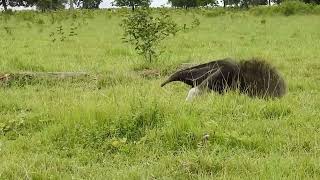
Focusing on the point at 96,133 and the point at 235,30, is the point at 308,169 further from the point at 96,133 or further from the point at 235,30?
the point at 235,30

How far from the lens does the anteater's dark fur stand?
654 centimetres

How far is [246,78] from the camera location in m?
6.60

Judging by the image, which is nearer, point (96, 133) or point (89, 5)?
point (96, 133)

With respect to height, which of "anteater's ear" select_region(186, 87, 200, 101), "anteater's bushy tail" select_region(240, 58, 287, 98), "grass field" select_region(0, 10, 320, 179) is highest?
"anteater's bushy tail" select_region(240, 58, 287, 98)

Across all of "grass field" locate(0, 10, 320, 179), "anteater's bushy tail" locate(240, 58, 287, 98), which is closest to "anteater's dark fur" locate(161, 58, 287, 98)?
"anteater's bushy tail" locate(240, 58, 287, 98)

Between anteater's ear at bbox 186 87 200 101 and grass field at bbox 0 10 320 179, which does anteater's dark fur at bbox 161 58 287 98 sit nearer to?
anteater's ear at bbox 186 87 200 101

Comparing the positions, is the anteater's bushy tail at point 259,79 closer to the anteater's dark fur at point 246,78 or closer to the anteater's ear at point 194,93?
the anteater's dark fur at point 246,78

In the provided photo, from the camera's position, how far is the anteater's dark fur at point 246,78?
654 cm

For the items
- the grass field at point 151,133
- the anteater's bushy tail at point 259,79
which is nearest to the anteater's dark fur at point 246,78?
the anteater's bushy tail at point 259,79

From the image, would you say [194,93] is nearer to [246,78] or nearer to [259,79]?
[246,78]

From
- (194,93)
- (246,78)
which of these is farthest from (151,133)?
(246,78)

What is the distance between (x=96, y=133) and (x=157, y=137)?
0.60 metres

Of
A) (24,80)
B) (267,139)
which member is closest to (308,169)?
(267,139)

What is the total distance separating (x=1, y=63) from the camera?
1048cm
